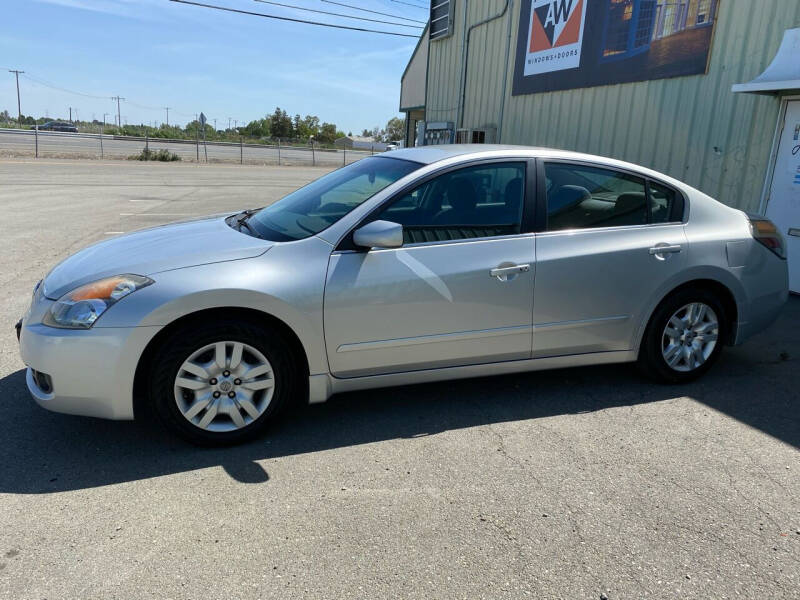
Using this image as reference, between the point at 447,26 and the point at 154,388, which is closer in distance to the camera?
the point at 154,388

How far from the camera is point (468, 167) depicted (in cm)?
379

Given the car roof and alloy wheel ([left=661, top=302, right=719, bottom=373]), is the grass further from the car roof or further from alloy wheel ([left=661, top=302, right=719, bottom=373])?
alloy wheel ([left=661, top=302, right=719, bottom=373])

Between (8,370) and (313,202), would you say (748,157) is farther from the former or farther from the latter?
(8,370)

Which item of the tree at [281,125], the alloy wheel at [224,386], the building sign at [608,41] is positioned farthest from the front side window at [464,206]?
the tree at [281,125]

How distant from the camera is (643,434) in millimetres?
3648

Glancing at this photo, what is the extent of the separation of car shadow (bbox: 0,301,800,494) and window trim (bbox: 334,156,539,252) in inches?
42.0

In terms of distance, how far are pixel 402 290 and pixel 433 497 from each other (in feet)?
3.69

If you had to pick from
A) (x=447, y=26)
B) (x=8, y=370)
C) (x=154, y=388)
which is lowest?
(x=8, y=370)

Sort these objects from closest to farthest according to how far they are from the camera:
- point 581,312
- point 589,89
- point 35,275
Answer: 1. point 581,312
2. point 35,275
3. point 589,89

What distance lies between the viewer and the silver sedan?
3098 mm

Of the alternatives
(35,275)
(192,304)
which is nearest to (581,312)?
(192,304)

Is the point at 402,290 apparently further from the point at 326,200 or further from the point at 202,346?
the point at 202,346

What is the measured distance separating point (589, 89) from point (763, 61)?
3306 millimetres

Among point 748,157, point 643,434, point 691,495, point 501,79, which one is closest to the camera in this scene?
point 691,495
